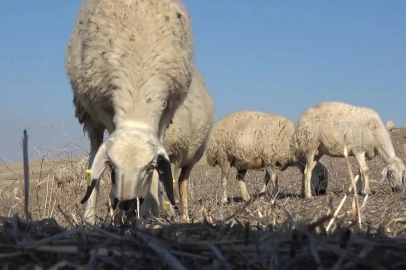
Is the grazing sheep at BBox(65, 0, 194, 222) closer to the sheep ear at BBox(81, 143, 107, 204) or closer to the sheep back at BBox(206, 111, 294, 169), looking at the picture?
the sheep ear at BBox(81, 143, 107, 204)

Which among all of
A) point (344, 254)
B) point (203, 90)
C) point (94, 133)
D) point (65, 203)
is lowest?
point (344, 254)

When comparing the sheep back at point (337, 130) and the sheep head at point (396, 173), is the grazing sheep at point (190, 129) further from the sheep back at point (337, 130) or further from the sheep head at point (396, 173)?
the sheep head at point (396, 173)

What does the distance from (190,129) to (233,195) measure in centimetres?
1041

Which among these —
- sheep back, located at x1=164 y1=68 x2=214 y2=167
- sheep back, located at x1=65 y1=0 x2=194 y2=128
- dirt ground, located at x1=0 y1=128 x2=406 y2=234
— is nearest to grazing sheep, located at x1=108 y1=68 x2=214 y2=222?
sheep back, located at x1=164 y1=68 x2=214 y2=167

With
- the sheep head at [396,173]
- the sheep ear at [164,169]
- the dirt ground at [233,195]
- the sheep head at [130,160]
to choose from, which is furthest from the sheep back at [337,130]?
the sheep head at [130,160]

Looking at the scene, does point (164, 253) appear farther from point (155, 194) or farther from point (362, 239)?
point (155, 194)

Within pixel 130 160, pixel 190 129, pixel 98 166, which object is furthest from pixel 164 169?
pixel 190 129

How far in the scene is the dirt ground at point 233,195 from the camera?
4188 mm

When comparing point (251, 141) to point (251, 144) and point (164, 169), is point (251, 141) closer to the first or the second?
point (251, 144)

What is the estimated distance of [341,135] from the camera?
54.7 ft

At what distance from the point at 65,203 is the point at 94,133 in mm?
883

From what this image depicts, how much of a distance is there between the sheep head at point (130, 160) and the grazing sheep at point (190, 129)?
9.81 ft

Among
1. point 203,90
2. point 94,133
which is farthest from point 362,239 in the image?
point 203,90

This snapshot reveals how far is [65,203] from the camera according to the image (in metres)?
6.73
